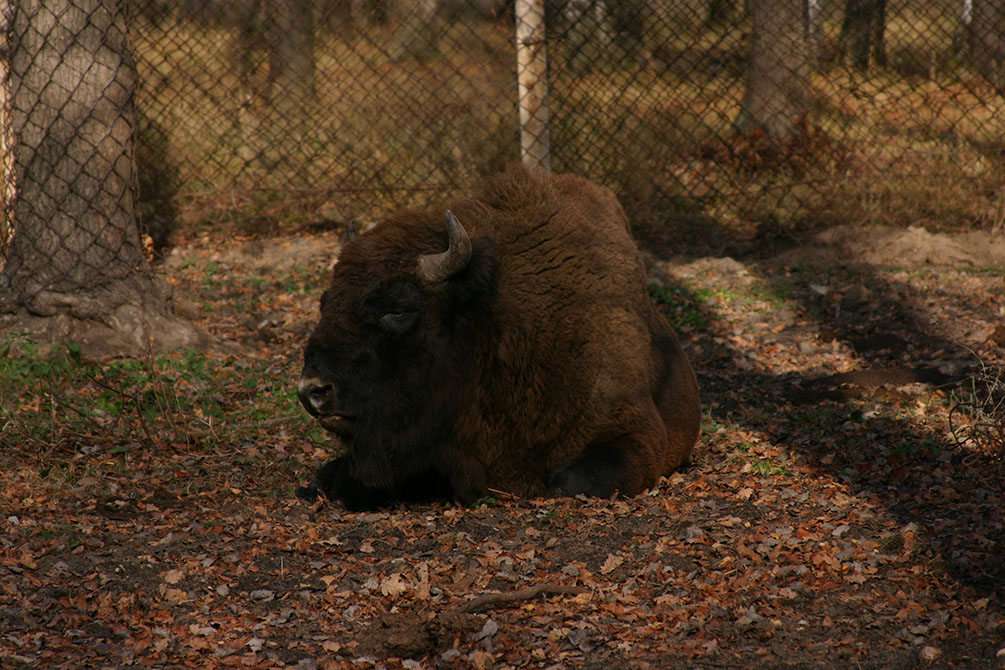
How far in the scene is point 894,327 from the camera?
30.1ft

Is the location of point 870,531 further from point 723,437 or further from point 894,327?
point 894,327

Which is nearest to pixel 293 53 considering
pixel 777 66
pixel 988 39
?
pixel 777 66

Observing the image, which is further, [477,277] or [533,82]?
[533,82]

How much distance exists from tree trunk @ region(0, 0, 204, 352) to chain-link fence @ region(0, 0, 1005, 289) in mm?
3014

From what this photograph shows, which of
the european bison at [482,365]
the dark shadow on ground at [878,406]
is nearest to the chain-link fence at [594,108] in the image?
the dark shadow on ground at [878,406]

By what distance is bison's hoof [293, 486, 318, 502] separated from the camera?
588 cm

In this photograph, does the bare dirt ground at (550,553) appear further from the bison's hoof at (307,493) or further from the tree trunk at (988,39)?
the tree trunk at (988,39)

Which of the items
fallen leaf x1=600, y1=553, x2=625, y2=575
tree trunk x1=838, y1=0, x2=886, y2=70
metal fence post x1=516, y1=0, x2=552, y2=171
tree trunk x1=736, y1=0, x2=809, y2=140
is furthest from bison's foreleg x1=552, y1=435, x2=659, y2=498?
tree trunk x1=838, y1=0, x2=886, y2=70

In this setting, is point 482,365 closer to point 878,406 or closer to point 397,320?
point 397,320

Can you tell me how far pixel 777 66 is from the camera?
11.8 metres

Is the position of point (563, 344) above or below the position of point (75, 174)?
below

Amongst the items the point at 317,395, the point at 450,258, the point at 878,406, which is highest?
the point at 450,258

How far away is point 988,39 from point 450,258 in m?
9.50

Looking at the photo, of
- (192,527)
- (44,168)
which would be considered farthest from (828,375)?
(44,168)
